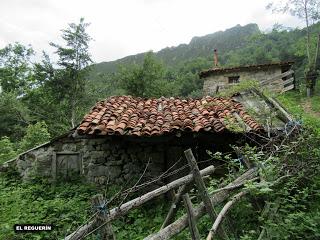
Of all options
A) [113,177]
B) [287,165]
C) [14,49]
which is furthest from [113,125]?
[14,49]

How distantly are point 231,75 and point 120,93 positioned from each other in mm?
8329

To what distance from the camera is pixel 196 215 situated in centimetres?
355

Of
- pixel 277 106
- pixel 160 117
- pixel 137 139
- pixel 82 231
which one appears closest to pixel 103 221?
pixel 82 231

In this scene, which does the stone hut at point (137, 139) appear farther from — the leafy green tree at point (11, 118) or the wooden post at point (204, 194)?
the leafy green tree at point (11, 118)

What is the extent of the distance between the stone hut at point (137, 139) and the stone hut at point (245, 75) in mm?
9115

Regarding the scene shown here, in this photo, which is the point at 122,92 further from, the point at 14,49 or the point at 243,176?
the point at 243,176

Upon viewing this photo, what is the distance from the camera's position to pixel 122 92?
22.4m

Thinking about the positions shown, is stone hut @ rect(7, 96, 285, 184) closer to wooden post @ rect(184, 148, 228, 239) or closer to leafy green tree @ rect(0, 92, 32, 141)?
wooden post @ rect(184, 148, 228, 239)

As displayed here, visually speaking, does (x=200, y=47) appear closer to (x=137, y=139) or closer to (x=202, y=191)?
(x=137, y=139)

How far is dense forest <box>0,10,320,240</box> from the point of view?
4.24 meters

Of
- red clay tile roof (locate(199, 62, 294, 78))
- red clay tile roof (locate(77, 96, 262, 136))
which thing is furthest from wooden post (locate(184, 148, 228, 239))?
red clay tile roof (locate(199, 62, 294, 78))

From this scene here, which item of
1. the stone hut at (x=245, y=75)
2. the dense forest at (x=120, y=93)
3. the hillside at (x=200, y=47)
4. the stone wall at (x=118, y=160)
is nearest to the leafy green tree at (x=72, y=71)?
the dense forest at (x=120, y=93)

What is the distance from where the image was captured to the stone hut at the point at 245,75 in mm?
16328

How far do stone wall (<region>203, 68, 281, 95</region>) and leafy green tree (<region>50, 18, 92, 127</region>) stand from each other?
861cm
